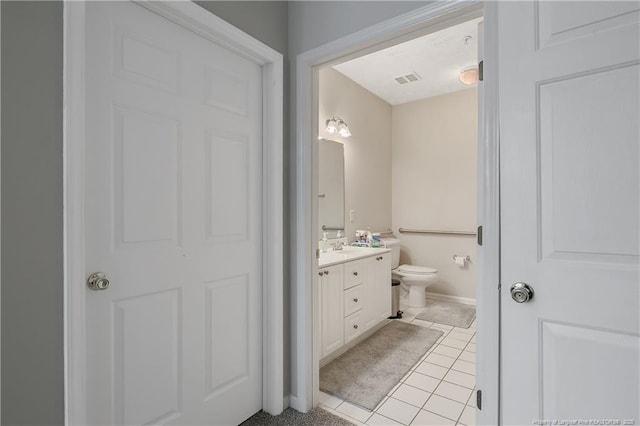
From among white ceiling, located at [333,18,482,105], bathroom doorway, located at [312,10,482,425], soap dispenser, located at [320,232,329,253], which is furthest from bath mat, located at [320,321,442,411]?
white ceiling, located at [333,18,482,105]

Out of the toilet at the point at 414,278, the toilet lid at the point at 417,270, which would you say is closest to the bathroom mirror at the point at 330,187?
the toilet at the point at 414,278

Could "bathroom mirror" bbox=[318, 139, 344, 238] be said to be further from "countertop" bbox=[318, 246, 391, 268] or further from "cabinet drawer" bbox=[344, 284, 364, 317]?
"cabinet drawer" bbox=[344, 284, 364, 317]

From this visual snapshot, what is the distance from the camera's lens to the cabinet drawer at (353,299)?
2.41m

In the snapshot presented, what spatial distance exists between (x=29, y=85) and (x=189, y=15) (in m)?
0.67

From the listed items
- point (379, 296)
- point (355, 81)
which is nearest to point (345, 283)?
point (379, 296)

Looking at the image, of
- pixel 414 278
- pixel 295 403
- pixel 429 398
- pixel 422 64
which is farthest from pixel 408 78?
pixel 295 403

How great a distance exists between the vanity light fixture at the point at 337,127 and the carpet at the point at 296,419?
2.38m

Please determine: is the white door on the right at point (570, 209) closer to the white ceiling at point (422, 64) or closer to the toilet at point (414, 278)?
the white ceiling at point (422, 64)

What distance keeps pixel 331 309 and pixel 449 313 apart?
6.13ft

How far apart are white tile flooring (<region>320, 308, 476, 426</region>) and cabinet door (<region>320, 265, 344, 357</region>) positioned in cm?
37

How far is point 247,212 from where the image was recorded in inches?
65.2

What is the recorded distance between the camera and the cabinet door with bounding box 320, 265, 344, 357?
7.10 ft

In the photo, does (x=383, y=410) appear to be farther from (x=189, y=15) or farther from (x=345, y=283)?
(x=189, y=15)

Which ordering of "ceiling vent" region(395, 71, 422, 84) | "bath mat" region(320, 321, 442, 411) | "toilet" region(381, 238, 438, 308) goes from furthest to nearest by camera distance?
"toilet" region(381, 238, 438, 308) → "ceiling vent" region(395, 71, 422, 84) → "bath mat" region(320, 321, 442, 411)
